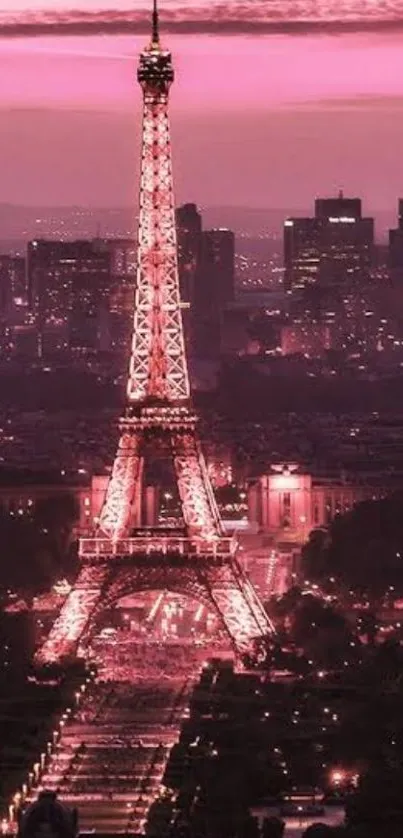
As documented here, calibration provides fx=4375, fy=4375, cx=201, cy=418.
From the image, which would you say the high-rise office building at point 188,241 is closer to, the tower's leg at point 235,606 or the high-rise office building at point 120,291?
the high-rise office building at point 120,291

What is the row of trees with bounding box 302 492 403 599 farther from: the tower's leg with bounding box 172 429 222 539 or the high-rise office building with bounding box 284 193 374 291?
the high-rise office building with bounding box 284 193 374 291

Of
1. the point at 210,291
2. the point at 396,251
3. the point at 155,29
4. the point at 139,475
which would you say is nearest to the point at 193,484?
the point at 139,475

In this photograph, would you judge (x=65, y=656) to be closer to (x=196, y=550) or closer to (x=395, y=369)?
(x=196, y=550)

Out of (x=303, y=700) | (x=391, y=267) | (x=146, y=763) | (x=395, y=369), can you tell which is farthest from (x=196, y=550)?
(x=391, y=267)

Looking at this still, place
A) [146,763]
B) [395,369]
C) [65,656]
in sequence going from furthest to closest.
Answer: [395,369], [65,656], [146,763]

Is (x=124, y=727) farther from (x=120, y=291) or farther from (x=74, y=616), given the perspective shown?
(x=120, y=291)

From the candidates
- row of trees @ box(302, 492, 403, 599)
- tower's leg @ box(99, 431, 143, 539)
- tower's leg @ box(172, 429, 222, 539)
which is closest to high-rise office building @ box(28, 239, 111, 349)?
row of trees @ box(302, 492, 403, 599)
